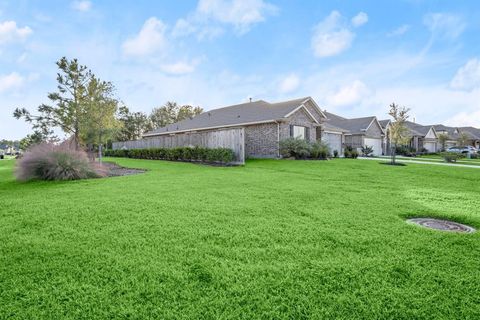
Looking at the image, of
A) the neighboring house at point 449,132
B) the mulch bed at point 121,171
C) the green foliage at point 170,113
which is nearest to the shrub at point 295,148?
the mulch bed at point 121,171

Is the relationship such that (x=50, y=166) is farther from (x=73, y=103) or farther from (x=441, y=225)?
(x=73, y=103)

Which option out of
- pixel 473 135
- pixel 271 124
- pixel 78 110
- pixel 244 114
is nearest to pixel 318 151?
pixel 271 124

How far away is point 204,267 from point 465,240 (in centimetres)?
324

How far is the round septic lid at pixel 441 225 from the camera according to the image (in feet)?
12.3

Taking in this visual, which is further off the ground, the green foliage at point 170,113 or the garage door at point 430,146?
the green foliage at point 170,113

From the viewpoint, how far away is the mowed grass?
1.91 metres

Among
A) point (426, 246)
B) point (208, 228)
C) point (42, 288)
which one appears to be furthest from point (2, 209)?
point (426, 246)

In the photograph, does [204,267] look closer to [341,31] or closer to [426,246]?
[426,246]

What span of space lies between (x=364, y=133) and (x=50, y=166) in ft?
106

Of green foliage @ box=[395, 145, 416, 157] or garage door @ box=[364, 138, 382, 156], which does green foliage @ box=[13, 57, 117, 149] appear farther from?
green foliage @ box=[395, 145, 416, 157]

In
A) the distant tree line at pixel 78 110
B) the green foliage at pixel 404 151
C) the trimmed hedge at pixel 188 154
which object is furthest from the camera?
the green foliage at pixel 404 151

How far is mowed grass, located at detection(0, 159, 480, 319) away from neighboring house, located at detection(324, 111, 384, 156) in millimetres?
29901

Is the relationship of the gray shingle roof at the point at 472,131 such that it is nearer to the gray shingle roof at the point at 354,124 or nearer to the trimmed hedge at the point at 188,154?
the gray shingle roof at the point at 354,124

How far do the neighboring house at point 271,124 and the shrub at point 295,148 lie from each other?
31.0 inches
